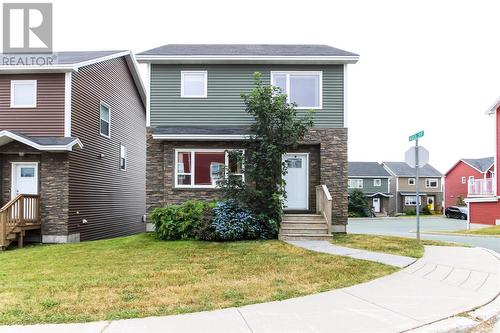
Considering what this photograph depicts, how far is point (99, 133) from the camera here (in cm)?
1755

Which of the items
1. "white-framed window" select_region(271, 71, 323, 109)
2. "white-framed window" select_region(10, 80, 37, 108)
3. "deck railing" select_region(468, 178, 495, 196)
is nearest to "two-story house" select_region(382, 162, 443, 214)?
"deck railing" select_region(468, 178, 495, 196)

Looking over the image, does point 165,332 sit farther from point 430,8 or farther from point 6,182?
point 430,8

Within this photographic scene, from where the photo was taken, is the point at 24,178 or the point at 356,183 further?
the point at 356,183

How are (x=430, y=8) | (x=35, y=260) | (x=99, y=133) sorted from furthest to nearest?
1. (x=99, y=133)
2. (x=430, y=8)
3. (x=35, y=260)

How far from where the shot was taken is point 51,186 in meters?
14.3

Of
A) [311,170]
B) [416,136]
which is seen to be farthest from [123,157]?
[416,136]

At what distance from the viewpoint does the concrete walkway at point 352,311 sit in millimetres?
4727

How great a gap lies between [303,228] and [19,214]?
9088mm

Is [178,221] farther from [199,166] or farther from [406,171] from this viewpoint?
[406,171]

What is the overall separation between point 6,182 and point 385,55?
22.2m

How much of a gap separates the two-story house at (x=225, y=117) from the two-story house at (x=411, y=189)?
1543 inches

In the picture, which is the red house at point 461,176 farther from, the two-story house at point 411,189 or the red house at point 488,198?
the red house at point 488,198

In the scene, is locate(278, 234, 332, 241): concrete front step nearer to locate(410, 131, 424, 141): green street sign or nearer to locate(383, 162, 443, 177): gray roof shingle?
locate(410, 131, 424, 141): green street sign

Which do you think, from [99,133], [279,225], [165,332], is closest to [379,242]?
[279,225]
